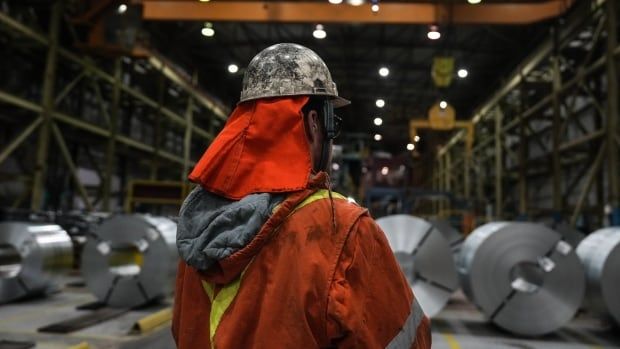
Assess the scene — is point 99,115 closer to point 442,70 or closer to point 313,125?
point 442,70

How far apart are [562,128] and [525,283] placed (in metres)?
7.74

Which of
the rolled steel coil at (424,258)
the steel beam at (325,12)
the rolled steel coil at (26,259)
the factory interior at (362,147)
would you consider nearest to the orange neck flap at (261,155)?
the factory interior at (362,147)

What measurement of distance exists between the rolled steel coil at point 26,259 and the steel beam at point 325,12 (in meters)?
4.82

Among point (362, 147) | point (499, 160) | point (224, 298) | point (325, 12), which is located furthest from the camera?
point (499, 160)

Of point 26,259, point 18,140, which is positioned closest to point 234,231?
point 26,259

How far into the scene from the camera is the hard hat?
1.28 m

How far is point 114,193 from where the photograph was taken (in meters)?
18.0

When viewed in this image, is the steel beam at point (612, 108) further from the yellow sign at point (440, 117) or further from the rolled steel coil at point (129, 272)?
the rolled steel coil at point (129, 272)

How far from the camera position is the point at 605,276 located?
227 inches

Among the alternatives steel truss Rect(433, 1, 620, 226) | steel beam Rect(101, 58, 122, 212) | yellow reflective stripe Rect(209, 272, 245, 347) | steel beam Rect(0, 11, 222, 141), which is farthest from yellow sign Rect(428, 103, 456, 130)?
yellow reflective stripe Rect(209, 272, 245, 347)

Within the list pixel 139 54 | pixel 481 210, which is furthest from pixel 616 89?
pixel 139 54

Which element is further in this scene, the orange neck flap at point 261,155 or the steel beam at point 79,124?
the steel beam at point 79,124

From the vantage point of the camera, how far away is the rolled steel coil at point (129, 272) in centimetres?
715

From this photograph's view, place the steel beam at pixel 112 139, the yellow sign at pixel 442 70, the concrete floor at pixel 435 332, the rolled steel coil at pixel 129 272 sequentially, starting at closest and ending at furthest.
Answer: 1. the concrete floor at pixel 435 332
2. the yellow sign at pixel 442 70
3. the rolled steel coil at pixel 129 272
4. the steel beam at pixel 112 139
